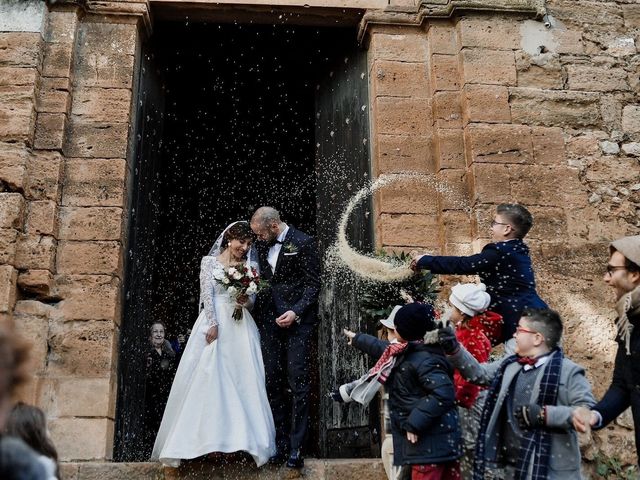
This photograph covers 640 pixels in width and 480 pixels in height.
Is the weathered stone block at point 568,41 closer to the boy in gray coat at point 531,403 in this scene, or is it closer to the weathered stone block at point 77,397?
the boy in gray coat at point 531,403

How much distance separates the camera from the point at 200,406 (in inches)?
223

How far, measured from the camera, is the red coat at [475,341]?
15.8 ft

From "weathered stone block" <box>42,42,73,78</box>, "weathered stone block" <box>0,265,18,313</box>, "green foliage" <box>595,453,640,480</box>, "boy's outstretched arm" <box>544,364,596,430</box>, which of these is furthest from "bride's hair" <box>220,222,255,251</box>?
"green foliage" <box>595,453,640,480</box>

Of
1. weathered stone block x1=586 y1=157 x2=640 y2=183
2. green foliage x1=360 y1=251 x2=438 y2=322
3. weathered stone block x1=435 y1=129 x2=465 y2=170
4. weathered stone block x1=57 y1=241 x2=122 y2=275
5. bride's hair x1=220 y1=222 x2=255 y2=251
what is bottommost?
green foliage x1=360 y1=251 x2=438 y2=322

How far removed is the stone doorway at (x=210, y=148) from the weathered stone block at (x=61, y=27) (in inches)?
27.8

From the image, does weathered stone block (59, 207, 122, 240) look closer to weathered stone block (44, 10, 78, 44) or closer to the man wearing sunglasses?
weathered stone block (44, 10, 78, 44)

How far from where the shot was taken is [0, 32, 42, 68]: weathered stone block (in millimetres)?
6730

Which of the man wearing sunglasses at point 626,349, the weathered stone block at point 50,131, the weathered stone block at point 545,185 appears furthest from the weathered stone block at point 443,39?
the man wearing sunglasses at point 626,349

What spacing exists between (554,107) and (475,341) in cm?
295

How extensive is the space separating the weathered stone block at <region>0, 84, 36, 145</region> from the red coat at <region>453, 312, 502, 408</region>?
152 inches

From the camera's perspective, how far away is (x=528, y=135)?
271 inches

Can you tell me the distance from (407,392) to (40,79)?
14.0 feet

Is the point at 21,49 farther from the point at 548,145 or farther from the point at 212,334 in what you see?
the point at 548,145

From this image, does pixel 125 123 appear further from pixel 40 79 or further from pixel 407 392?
pixel 407 392
